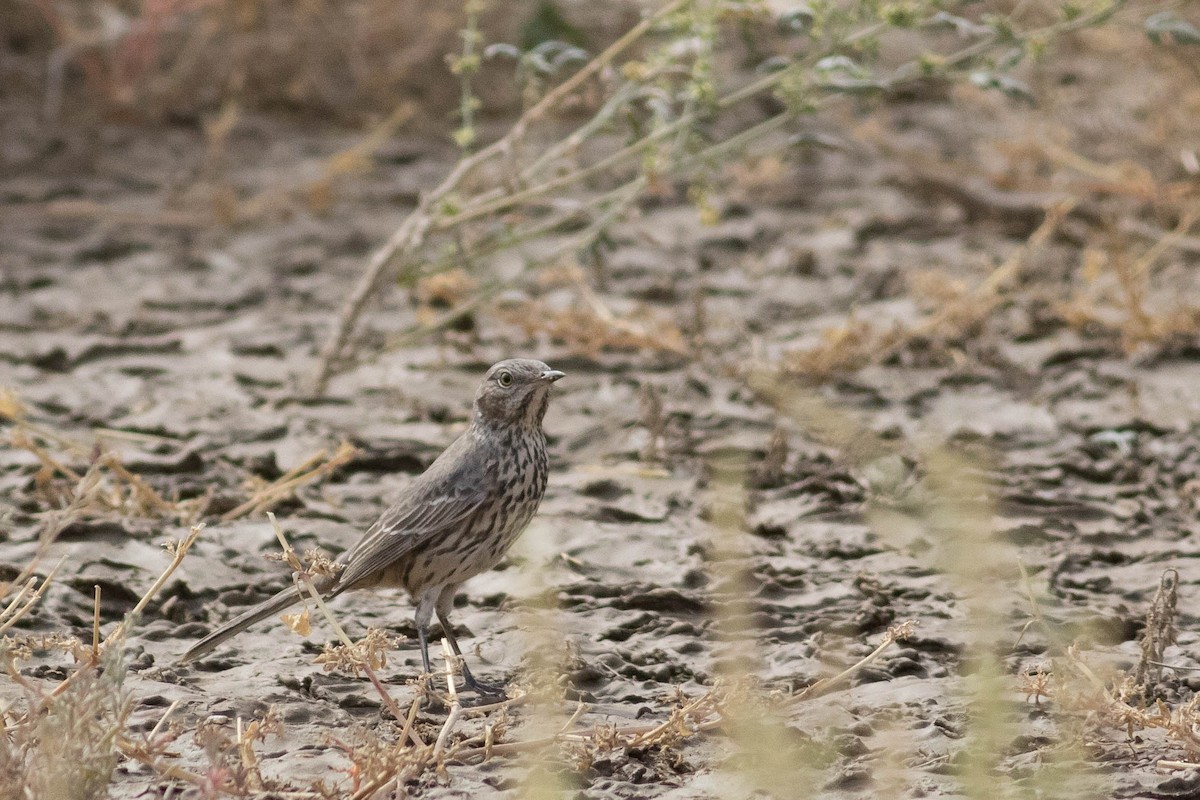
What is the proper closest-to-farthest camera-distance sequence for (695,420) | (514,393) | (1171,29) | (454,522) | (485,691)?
(485,691)
(454,522)
(514,393)
(1171,29)
(695,420)

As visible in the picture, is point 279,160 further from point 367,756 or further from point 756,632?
point 367,756

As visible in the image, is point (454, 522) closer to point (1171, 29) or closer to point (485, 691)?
point (485, 691)

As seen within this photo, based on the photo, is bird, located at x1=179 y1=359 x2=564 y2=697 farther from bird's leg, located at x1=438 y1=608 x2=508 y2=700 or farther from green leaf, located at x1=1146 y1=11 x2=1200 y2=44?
green leaf, located at x1=1146 y1=11 x2=1200 y2=44

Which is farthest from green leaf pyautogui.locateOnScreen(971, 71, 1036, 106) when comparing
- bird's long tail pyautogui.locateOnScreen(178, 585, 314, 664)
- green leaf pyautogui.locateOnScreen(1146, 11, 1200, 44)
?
bird's long tail pyautogui.locateOnScreen(178, 585, 314, 664)

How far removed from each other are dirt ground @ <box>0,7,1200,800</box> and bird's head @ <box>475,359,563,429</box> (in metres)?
0.57

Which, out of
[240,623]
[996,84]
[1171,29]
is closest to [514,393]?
[240,623]

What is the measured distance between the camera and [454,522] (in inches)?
174

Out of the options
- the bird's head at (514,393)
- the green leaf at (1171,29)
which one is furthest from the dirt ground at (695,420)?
the green leaf at (1171,29)

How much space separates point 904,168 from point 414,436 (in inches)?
158

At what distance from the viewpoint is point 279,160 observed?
9.28 m

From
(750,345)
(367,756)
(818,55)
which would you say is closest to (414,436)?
(750,345)

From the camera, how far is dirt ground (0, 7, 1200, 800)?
4.09m

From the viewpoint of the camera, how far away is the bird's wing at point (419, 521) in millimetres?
4414

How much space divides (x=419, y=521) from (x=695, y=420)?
211 cm
